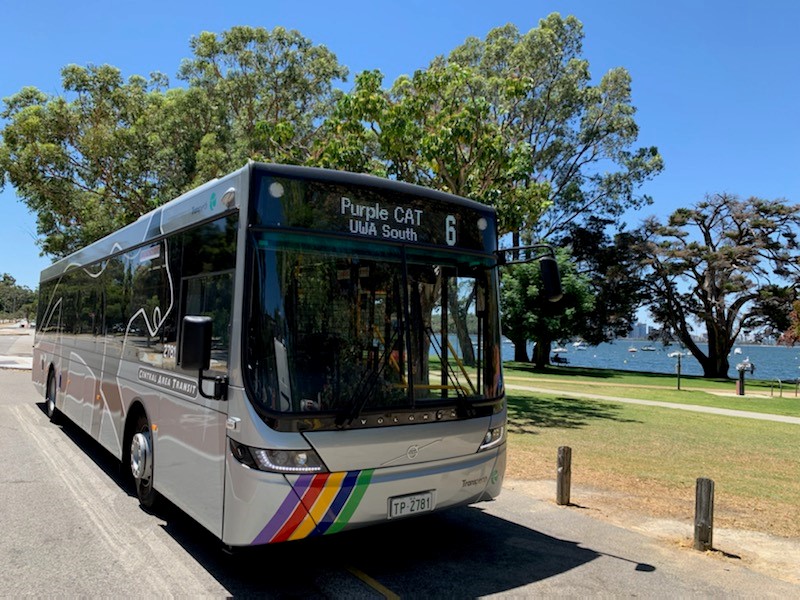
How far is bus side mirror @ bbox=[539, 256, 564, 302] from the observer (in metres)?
5.36

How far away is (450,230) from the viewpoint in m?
5.25

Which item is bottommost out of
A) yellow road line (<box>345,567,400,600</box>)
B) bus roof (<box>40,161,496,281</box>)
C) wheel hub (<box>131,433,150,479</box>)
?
yellow road line (<box>345,567,400,600</box>)

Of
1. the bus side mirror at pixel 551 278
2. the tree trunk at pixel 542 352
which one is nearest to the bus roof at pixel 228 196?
the bus side mirror at pixel 551 278

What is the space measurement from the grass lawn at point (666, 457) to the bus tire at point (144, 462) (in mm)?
4736

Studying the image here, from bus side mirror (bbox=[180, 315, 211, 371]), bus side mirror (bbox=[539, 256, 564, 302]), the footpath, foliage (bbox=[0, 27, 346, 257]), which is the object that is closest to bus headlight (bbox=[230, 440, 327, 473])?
bus side mirror (bbox=[180, 315, 211, 371])

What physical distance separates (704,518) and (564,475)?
5.71ft

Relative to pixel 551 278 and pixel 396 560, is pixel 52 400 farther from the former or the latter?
pixel 551 278

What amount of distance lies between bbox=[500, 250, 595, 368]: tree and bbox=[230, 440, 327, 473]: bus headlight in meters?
34.9

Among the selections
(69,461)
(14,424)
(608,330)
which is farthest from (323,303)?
(608,330)

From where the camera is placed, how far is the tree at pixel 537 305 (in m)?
39.1

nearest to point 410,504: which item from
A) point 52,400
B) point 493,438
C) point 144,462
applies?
point 493,438

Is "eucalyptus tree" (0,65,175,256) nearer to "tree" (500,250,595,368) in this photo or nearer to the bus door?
the bus door

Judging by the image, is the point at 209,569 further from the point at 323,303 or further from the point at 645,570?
the point at 645,570

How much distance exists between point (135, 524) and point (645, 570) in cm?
461
